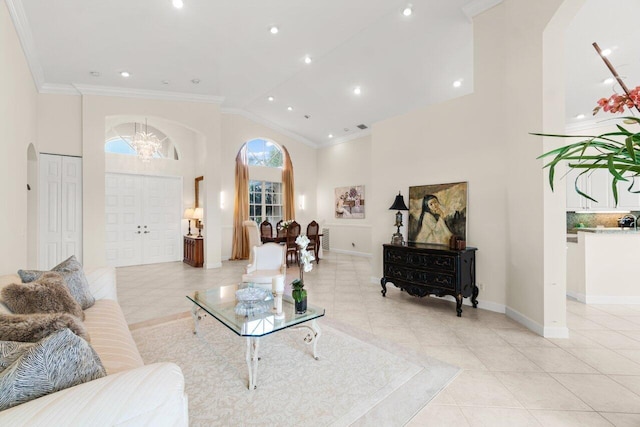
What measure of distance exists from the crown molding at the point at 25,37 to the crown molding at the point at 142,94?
0.60 metres

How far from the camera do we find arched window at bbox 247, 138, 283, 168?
821 centimetres

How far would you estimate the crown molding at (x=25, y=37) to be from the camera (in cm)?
318

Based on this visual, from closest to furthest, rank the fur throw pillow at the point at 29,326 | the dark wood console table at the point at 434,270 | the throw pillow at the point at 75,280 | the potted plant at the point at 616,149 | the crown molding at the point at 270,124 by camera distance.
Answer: the potted plant at the point at 616,149 → the fur throw pillow at the point at 29,326 → the throw pillow at the point at 75,280 → the dark wood console table at the point at 434,270 → the crown molding at the point at 270,124

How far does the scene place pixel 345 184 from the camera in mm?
8570

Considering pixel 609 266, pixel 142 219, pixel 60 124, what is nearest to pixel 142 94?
pixel 60 124

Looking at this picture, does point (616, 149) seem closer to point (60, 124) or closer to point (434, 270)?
point (434, 270)

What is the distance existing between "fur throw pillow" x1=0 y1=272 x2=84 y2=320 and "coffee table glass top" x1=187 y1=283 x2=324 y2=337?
3.17 ft

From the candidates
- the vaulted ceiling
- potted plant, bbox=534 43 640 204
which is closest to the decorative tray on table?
potted plant, bbox=534 43 640 204

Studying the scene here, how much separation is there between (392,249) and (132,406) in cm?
351

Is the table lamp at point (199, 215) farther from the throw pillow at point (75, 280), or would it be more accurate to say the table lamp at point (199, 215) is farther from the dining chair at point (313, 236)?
the throw pillow at point (75, 280)

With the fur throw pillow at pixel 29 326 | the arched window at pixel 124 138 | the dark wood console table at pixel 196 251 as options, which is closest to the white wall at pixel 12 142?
the fur throw pillow at pixel 29 326

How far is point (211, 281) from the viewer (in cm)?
522

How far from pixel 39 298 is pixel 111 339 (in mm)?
510

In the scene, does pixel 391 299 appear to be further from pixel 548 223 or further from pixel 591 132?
pixel 591 132
